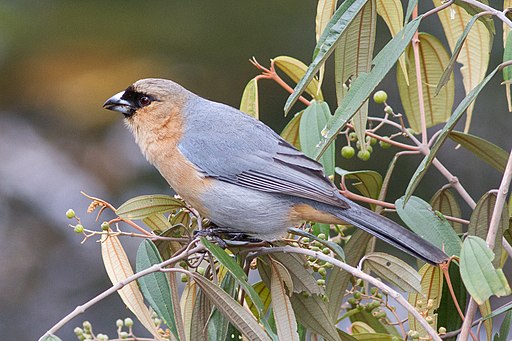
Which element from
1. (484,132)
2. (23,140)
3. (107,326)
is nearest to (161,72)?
(23,140)

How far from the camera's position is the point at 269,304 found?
2.91 m

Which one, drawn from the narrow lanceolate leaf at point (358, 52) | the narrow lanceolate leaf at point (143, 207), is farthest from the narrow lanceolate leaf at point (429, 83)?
the narrow lanceolate leaf at point (143, 207)

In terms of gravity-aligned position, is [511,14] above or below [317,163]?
above

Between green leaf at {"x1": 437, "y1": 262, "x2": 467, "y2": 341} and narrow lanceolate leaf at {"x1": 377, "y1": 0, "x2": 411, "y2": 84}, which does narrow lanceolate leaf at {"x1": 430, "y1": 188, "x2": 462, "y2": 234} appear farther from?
narrow lanceolate leaf at {"x1": 377, "y1": 0, "x2": 411, "y2": 84}

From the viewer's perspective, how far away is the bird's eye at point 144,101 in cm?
341

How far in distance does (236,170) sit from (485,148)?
911 millimetres

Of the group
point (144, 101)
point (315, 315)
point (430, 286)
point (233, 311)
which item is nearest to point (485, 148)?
point (430, 286)

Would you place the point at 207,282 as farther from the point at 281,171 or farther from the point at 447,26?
the point at 447,26

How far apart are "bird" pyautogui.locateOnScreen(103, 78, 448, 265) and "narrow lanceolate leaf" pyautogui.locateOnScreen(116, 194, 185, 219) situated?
32 cm

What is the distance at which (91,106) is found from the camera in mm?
7711

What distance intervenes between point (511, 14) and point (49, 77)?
628cm

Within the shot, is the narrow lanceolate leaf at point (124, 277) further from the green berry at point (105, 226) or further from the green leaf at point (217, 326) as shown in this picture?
the green leaf at point (217, 326)

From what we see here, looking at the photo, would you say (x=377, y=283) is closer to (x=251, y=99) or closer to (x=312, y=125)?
(x=312, y=125)

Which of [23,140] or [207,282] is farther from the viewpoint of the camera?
[23,140]
